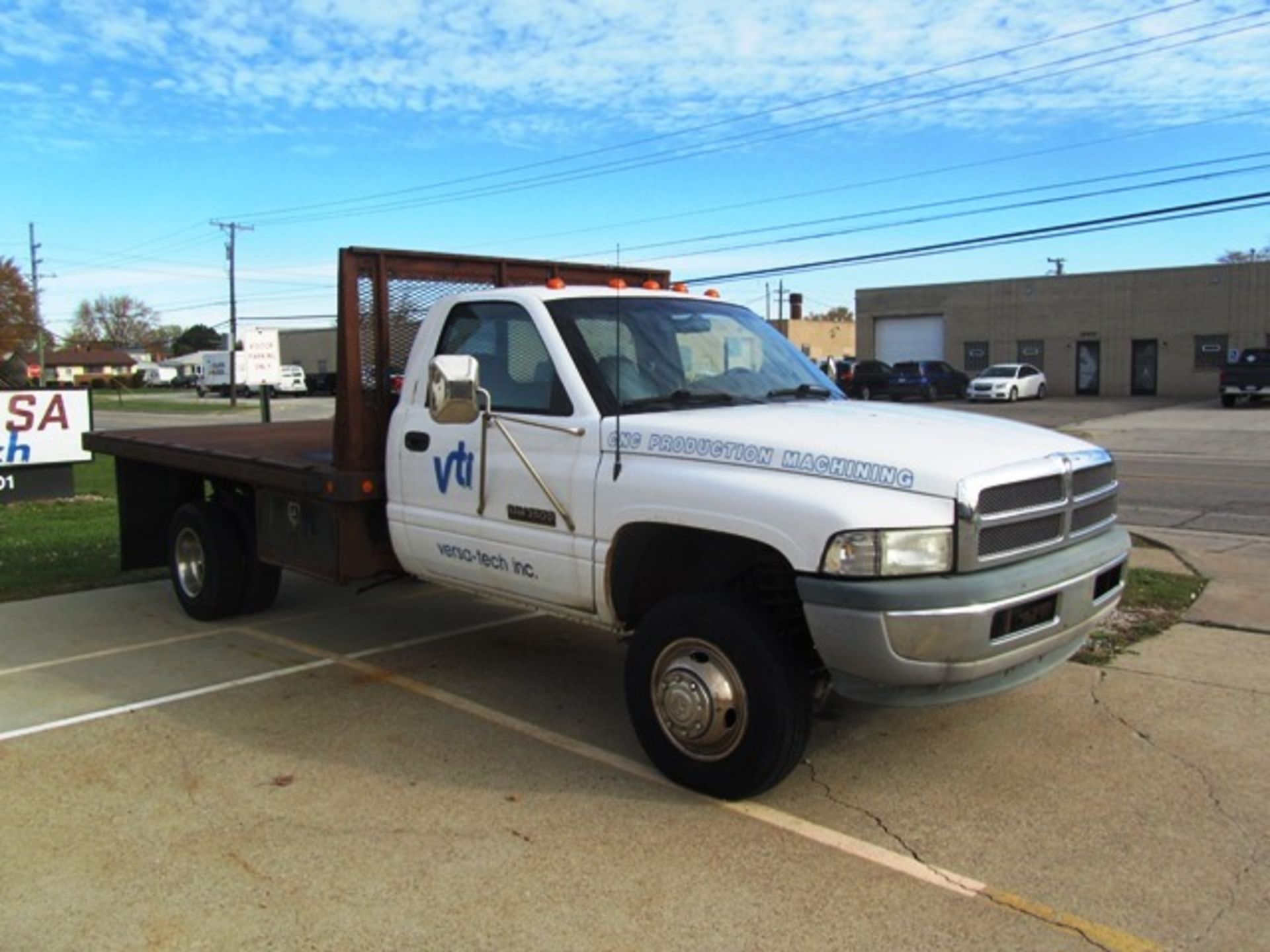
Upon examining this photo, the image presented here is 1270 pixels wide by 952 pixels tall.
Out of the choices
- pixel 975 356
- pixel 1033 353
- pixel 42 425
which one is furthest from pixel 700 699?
pixel 975 356

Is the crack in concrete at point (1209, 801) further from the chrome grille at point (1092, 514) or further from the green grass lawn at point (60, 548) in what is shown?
the green grass lawn at point (60, 548)

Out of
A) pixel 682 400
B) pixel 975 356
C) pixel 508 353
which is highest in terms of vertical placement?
pixel 975 356

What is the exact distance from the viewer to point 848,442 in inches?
158

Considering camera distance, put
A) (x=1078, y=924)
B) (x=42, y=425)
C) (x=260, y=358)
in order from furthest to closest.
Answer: (x=260, y=358), (x=42, y=425), (x=1078, y=924)

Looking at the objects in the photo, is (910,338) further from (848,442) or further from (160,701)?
(848,442)

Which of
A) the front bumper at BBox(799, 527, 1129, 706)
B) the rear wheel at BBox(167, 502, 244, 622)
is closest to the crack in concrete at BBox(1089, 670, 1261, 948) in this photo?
the front bumper at BBox(799, 527, 1129, 706)

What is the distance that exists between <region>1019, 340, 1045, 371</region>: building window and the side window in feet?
152

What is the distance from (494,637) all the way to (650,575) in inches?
98.0

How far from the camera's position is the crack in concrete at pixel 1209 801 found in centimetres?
332

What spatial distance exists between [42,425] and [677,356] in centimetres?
1182

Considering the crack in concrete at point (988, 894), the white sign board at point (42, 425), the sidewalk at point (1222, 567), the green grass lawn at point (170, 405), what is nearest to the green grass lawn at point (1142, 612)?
the sidewalk at point (1222, 567)

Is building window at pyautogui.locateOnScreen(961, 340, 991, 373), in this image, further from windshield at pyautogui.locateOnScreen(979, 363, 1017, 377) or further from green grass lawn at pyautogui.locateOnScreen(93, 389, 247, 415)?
green grass lawn at pyautogui.locateOnScreen(93, 389, 247, 415)

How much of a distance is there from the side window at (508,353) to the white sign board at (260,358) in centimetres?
1134

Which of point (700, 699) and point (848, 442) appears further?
point (700, 699)
